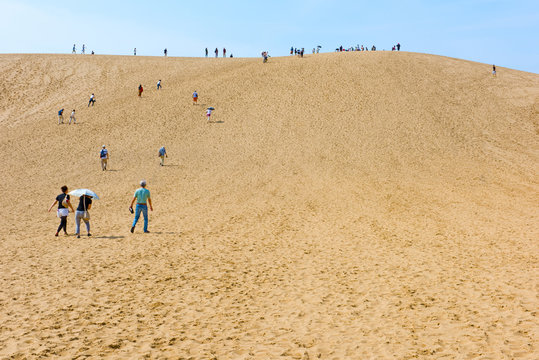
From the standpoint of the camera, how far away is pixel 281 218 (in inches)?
647

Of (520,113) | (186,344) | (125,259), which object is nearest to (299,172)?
(125,259)

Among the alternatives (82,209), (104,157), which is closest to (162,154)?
(104,157)

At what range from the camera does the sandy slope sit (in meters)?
6.68

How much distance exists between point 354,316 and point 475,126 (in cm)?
3314

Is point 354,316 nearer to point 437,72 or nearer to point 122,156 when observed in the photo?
point 122,156

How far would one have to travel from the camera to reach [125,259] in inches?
427

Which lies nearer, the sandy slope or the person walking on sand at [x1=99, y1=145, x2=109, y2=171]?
the sandy slope

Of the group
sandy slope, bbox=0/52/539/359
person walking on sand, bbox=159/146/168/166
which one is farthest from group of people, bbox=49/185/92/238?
person walking on sand, bbox=159/146/168/166

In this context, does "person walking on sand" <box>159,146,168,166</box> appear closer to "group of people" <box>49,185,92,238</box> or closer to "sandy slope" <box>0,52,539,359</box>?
"sandy slope" <box>0,52,539,359</box>

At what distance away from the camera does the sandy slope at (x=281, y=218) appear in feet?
21.9

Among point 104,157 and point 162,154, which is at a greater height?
point 162,154

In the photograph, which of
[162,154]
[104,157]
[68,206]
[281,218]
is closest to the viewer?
[68,206]

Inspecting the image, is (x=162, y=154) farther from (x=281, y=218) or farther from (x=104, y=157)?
(x=281, y=218)

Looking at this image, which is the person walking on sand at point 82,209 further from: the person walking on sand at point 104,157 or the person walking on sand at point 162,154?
the person walking on sand at point 162,154
